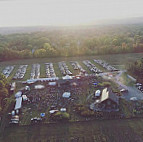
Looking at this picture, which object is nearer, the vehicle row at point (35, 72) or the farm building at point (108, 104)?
the farm building at point (108, 104)

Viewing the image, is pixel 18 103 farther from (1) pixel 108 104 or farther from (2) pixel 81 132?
(1) pixel 108 104

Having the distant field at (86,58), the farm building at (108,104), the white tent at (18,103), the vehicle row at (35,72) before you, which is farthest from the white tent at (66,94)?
the distant field at (86,58)

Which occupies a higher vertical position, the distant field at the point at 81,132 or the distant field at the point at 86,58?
the distant field at the point at 86,58

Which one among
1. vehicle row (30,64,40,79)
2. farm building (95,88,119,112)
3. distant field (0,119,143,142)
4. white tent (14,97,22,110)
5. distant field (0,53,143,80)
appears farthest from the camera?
distant field (0,53,143,80)

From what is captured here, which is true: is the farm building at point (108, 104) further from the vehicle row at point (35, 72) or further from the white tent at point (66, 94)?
the vehicle row at point (35, 72)

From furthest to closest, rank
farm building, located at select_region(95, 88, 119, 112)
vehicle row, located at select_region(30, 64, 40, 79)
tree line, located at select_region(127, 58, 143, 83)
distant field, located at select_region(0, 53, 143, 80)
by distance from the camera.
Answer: distant field, located at select_region(0, 53, 143, 80) → vehicle row, located at select_region(30, 64, 40, 79) → tree line, located at select_region(127, 58, 143, 83) → farm building, located at select_region(95, 88, 119, 112)

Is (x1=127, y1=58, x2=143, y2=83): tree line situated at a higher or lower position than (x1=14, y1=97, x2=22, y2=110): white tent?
higher

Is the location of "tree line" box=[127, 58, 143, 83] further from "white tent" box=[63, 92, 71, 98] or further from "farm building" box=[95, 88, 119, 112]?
"white tent" box=[63, 92, 71, 98]

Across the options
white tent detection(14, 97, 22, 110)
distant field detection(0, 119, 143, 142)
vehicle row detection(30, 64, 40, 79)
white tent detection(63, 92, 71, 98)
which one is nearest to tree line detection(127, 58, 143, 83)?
distant field detection(0, 119, 143, 142)

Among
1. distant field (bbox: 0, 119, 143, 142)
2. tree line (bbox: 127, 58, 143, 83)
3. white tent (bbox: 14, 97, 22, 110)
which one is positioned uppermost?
tree line (bbox: 127, 58, 143, 83)
